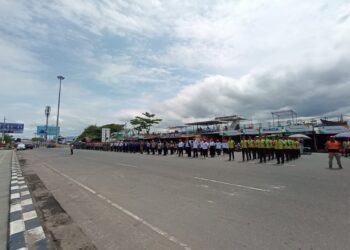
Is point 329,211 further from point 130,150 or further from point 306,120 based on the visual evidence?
point 306,120

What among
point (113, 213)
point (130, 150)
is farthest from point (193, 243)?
point (130, 150)

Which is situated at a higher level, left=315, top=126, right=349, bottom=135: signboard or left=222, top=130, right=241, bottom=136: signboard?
left=222, top=130, right=241, bottom=136: signboard

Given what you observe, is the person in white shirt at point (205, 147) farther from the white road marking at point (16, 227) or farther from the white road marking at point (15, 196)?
the white road marking at point (16, 227)

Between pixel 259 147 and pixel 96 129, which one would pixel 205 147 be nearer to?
pixel 259 147

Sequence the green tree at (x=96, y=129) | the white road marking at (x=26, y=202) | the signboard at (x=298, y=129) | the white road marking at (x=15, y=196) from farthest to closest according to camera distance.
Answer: the green tree at (x=96, y=129)
the signboard at (x=298, y=129)
the white road marking at (x=15, y=196)
the white road marking at (x=26, y=202)

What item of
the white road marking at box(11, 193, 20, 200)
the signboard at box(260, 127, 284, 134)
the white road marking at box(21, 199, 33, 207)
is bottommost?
the white road marking at box(21, 199, 33, 207)

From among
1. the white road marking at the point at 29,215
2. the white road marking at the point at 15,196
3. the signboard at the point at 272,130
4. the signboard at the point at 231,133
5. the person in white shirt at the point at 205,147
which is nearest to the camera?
the white road marking at the point at 29,215

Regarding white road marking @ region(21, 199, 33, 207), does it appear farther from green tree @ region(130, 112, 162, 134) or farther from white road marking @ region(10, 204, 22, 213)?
green tree @ region(130, 112, 162, 134)

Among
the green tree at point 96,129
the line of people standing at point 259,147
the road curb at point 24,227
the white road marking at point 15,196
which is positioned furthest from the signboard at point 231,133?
the green tree at point 96,129

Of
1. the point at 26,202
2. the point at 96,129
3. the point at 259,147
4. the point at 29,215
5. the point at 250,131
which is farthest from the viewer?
the point at 96,129

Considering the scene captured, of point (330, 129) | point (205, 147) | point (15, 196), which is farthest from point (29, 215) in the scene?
point (330, 129)

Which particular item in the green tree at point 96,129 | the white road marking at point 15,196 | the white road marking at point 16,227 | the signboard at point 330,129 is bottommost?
the white road marking at point 16,227

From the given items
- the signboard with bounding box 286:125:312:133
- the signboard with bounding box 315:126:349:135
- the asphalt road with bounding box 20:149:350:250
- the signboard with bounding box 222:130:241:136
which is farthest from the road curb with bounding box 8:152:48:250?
the signboard with bounding box 222:130:241:136

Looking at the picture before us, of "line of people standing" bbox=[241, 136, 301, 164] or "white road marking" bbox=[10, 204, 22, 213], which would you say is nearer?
"white road marking" bbox=[10, 204, 22, 213]
